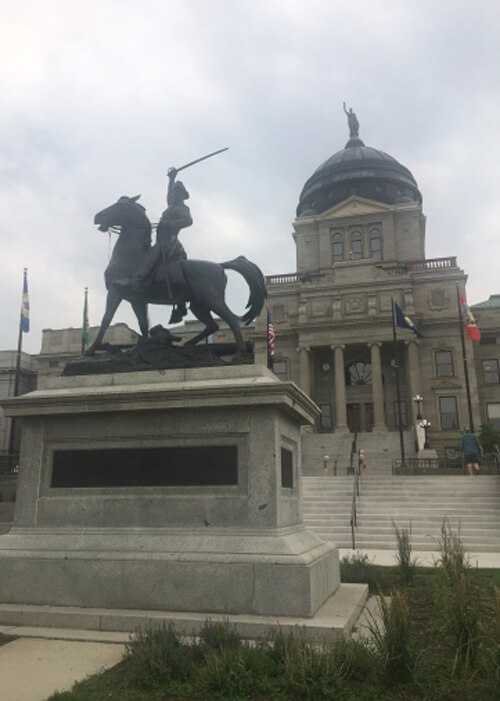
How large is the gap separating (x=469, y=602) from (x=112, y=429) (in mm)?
4677

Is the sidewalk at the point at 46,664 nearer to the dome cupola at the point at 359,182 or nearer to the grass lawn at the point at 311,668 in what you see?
the grass lawn at the point at 311,668

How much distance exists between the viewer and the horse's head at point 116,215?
31.4ft

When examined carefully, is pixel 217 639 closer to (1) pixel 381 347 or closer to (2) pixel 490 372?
(1) pixel 381 347

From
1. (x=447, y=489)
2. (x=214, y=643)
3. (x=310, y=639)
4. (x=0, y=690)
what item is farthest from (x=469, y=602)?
(x=447, y=489)

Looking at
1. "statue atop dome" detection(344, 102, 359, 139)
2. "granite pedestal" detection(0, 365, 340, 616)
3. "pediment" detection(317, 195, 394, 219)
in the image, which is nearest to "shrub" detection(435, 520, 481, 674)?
"granite pedestal" detection(0, 365, 340, 616)

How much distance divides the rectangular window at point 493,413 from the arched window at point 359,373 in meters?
10.3

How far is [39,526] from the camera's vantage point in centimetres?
796

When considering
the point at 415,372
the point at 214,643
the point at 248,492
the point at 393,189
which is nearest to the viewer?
the point at 214,643

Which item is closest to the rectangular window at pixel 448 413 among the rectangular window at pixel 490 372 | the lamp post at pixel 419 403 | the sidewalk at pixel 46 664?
the lamp post at pixel 419 403

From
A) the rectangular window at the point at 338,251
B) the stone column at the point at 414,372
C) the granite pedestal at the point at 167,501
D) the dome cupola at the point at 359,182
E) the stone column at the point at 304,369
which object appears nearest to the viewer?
the granite pedestal at the point at 167,501

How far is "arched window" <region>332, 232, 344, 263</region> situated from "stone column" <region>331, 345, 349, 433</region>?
14695mm

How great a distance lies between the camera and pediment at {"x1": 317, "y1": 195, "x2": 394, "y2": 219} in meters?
64.5

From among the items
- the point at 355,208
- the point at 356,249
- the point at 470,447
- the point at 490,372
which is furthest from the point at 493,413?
the point at 470,447

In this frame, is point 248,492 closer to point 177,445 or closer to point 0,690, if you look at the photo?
point 177,445
